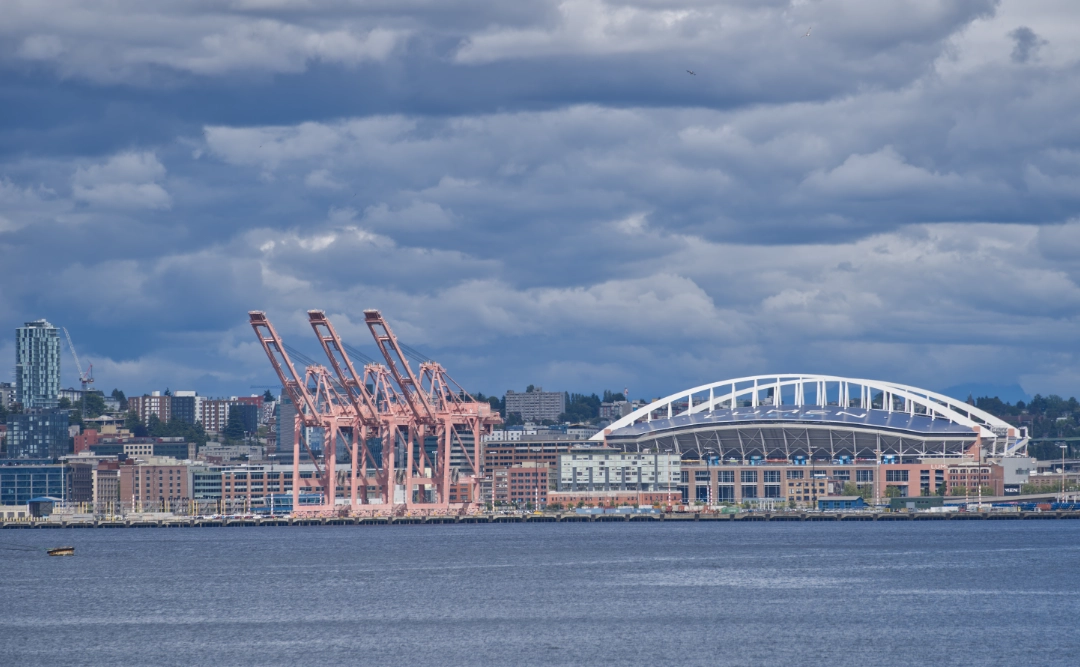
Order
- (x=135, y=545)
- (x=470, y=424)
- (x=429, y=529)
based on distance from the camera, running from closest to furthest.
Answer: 1. (x=135, y=545)
2. (x=429, y=529)
3. (x=470, y=424)

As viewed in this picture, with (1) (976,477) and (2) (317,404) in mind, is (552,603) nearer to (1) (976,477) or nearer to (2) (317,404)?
(2) (317,404)

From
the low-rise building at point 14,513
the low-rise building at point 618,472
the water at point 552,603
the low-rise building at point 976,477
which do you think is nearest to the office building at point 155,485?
the low-rise building at point 14,513

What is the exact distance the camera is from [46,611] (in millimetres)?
62312

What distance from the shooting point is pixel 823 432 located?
18075cm

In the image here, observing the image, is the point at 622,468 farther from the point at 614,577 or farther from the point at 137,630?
the point at 137,630

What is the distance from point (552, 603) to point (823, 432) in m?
121

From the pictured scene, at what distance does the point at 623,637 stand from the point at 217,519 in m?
98.1

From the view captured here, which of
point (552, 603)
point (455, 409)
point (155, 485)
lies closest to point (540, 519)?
point (455, 409)

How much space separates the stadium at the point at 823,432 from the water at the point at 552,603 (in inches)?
3006

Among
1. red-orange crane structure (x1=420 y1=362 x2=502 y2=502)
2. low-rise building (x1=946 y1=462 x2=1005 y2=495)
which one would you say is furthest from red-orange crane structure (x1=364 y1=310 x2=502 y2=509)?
low-rise building (x1=946 y1=462 x2=1005 y2=495)

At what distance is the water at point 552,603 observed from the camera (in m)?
50.2

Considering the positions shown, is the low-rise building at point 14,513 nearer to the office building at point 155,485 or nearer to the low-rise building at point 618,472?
the office building at point 155,485

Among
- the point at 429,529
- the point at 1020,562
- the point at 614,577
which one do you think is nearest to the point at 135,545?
the point at 429,529

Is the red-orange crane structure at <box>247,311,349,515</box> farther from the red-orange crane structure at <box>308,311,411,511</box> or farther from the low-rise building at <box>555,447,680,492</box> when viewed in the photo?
the low-rise building at <box>555,447,680,492</box>
